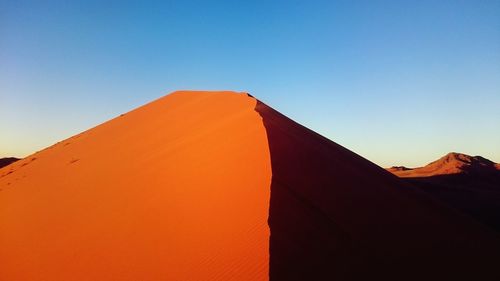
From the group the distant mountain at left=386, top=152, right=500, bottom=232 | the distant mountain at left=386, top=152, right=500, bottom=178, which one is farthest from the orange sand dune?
the distant mountain at left=386, top=152, right=500, bottom=178

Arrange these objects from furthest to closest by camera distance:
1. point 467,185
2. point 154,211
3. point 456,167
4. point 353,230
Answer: point 456,167 → point 467,185 → point 154,211 → point 353,230

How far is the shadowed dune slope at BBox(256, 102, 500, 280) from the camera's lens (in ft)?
16.3

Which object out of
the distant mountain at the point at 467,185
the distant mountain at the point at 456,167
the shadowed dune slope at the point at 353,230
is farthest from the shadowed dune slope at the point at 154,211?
the distant mountain at the point at 456,167

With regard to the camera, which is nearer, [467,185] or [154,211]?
[154,211]

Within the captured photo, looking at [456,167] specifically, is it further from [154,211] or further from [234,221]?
[234,221]

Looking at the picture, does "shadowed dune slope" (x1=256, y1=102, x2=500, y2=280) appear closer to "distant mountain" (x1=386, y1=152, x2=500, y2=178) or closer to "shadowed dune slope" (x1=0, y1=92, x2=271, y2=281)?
"shadowed dune slope" (x1=0, y1=92, x2=271, y2=281)

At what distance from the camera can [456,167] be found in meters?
27.8

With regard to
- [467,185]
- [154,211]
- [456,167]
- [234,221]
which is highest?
[456,167]

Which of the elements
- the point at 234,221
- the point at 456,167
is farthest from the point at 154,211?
A: the point at 456,167

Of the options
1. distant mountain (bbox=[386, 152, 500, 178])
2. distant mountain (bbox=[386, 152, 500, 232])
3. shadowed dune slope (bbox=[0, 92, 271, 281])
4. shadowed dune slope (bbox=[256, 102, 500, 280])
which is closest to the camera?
shadowed dune slope (bbox=[256, 102, 500, 280])

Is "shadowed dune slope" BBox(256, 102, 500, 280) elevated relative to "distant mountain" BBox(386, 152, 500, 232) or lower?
lower

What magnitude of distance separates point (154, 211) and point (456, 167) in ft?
88.7

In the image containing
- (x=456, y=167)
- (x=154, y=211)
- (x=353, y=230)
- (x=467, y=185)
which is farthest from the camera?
(x=456, y=167)

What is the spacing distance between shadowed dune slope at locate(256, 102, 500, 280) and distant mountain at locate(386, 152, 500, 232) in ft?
19.5
